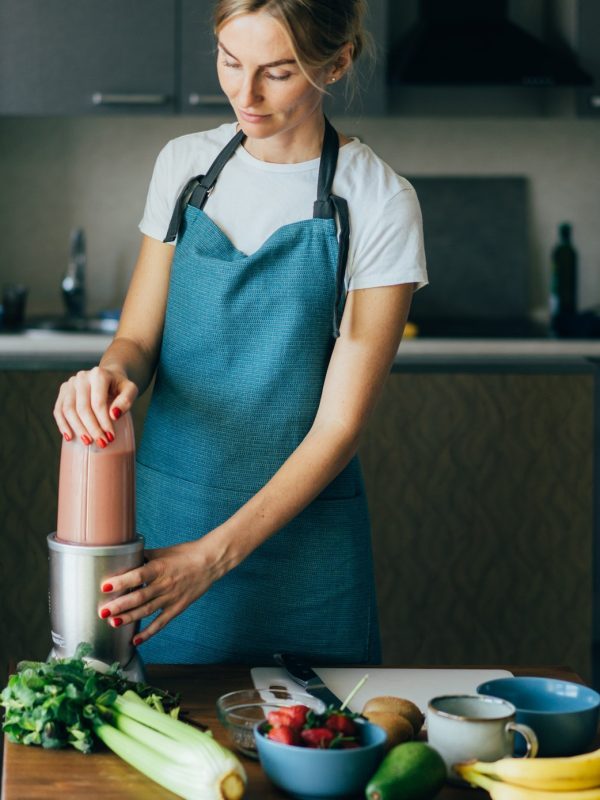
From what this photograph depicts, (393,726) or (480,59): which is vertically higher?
(480,59)

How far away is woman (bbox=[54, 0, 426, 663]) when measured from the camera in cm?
144

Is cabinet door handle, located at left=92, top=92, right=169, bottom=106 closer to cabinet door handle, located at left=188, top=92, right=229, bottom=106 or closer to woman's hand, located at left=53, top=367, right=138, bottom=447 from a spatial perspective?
cabinet door handle, located at left=188, top=92, right=229, bottom=106

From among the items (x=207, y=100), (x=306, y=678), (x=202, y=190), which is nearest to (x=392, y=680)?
(x=306, y=678)

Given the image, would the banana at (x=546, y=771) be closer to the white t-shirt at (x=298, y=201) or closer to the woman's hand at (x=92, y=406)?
the woman's hand at (x=92, y=406)

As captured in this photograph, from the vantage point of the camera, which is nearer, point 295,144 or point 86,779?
point 86,779

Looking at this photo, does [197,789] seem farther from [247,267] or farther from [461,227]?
[461,227]

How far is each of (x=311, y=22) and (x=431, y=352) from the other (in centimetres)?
168

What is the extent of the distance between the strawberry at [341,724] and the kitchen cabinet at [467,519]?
1939 mm

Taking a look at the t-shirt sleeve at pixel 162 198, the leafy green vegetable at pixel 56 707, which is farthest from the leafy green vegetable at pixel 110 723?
the t-shirt sleeve at pixel 162 198

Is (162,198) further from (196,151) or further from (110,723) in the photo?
(110,723)

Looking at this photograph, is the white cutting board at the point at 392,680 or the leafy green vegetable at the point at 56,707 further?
the white cutting board at the point at 392,680

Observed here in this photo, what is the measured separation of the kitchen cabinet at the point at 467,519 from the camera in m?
2.89

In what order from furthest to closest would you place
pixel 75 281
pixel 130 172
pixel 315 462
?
pixel 130 172
pixel 75 281
pixel 315 462

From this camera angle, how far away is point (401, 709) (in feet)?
3.61
